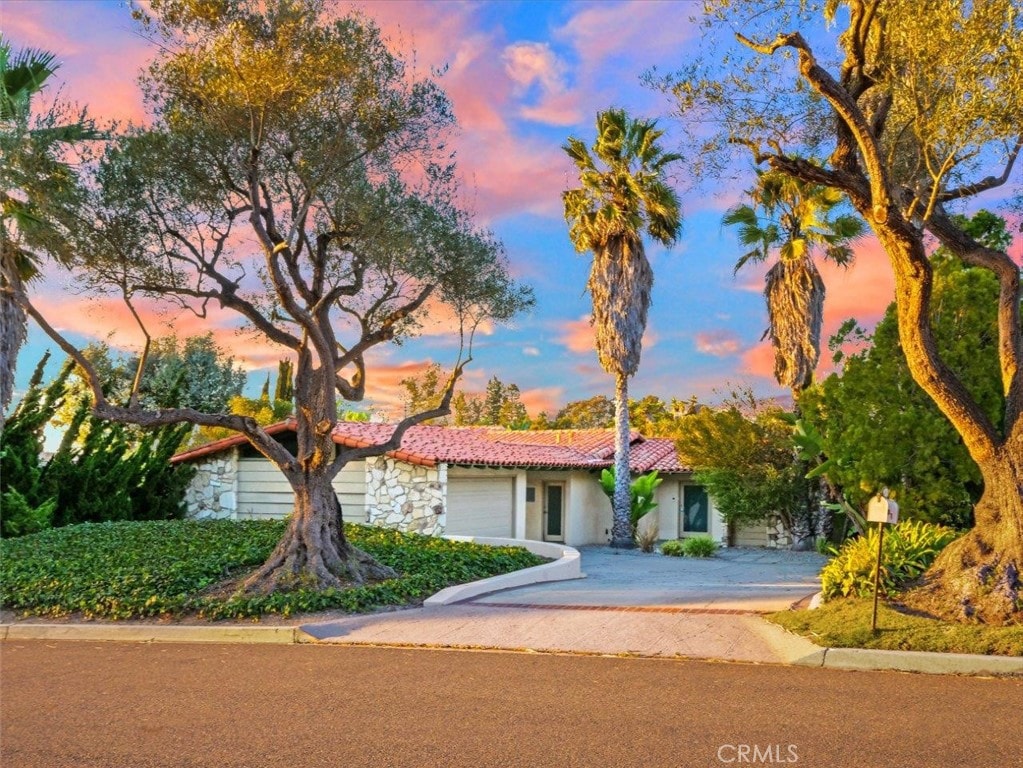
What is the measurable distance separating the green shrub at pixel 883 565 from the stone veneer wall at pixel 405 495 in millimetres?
12938

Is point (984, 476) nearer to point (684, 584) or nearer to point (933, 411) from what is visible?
point (933, 411)

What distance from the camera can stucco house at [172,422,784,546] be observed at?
2427 cm

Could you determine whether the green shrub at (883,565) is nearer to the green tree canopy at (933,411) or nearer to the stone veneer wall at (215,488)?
the green tree canopy at (933,411)

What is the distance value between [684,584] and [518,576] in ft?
10.6

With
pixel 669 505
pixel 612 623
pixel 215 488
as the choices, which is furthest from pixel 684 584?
pixel 669 505

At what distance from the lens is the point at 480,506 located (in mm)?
26531

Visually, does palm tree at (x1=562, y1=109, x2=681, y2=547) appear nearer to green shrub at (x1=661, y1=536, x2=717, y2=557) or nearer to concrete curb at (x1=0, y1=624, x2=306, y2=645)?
green shrub at (x1=661, y1=536, x2=717, y2=557)

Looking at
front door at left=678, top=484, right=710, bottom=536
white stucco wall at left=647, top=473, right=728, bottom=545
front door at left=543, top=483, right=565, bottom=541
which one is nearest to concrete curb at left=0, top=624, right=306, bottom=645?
front door at left=543, top=483, right=565, bottom=541

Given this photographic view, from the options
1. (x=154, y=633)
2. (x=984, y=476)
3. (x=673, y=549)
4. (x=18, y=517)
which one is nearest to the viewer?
(x=984, y=476)

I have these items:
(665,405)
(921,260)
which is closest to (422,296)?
(921,260)

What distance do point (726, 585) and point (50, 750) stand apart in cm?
1218

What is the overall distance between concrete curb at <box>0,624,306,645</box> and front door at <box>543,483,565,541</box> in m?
19.2

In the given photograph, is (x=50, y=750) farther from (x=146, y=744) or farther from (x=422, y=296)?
(x=422, y=296)

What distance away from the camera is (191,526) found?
20328 mm
